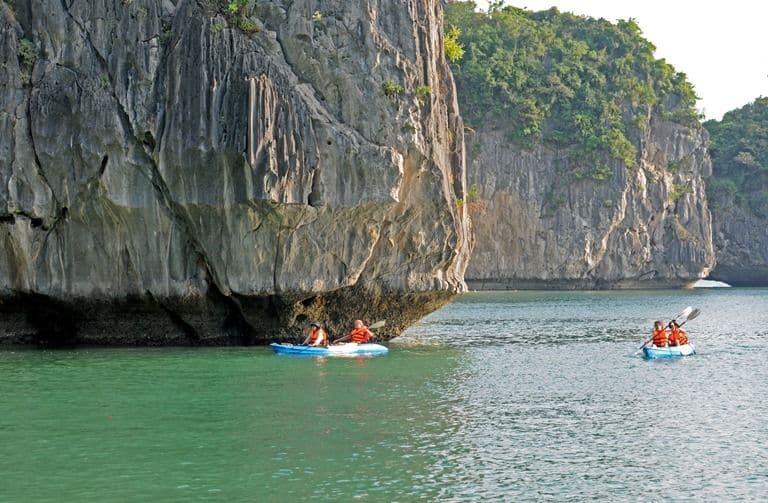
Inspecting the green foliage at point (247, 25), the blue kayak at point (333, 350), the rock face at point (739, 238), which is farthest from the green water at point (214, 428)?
the rock face at point (739, 238)

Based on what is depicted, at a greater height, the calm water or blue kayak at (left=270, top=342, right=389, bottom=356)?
blue kayak at (left=270, top=342, right=389, bottom=356)

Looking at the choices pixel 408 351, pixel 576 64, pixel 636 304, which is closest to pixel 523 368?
pixel 408 351

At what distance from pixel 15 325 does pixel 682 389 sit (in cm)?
2067

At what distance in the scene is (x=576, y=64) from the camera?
315 feet

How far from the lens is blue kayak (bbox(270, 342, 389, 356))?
31.8 m

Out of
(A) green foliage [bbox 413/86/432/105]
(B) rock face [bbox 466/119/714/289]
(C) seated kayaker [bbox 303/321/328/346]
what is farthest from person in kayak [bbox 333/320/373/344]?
(B) rock face [bbox 466/119/714/289]

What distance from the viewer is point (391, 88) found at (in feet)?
107

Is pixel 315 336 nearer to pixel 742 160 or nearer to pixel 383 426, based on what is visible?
pixel 383 426

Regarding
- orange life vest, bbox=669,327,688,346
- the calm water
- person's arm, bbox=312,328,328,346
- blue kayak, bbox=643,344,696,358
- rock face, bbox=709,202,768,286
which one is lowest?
the calm water

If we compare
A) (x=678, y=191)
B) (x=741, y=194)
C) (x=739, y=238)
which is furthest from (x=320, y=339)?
(x=741, y=194)

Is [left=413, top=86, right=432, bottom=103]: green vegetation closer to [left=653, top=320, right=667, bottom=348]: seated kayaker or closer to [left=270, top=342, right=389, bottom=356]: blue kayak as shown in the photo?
[left=270, top=342, right=389, bottom=356]: blue kayak

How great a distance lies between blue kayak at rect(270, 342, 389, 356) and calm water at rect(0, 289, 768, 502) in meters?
0.69

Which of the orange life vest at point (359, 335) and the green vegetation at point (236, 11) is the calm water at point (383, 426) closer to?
the orange life vest at point (359, 335)

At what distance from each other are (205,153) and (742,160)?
280ft
